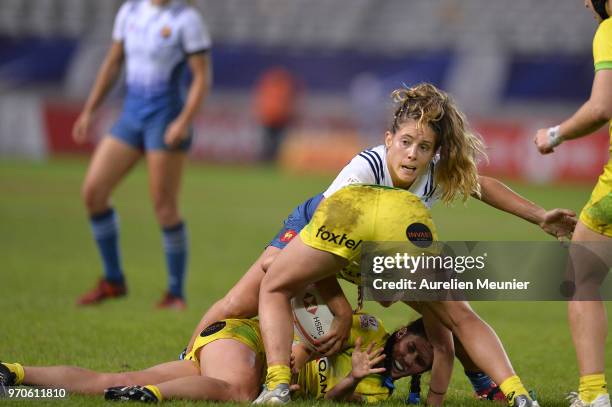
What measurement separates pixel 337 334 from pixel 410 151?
993mm

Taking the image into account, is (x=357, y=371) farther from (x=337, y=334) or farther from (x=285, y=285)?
(x=285, y=285)

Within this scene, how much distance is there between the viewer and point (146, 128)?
8625 mm

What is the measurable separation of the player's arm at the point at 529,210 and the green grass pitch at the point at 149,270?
2.97 feet

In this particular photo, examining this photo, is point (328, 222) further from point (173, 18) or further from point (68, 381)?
point (173, 18)

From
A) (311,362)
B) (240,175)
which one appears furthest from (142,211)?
(311,362)

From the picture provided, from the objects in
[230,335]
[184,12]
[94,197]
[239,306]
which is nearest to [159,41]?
[184,12]

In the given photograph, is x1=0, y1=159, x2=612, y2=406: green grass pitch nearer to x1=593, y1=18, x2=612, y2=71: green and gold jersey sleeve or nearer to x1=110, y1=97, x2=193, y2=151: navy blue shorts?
x1=110, y1=97, x2=193, y2=151: navy blue shorts

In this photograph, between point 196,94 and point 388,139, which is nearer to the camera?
point 388,139

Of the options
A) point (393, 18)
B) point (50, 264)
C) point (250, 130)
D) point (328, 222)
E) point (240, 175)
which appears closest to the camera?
point (328, 222)

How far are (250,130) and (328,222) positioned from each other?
20.7m

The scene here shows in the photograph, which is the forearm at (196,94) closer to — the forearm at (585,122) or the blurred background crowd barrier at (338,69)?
the forearm at (585,122)

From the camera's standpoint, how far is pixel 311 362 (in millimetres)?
5477

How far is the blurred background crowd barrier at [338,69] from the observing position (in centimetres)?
2444

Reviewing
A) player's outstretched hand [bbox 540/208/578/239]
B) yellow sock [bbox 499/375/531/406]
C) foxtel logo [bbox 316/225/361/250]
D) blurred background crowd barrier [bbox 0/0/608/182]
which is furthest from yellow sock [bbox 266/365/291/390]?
blurred background crowd barrier [bbox 0/0/608/182]
